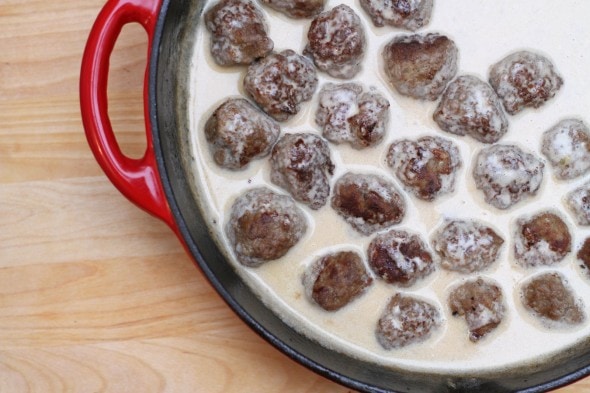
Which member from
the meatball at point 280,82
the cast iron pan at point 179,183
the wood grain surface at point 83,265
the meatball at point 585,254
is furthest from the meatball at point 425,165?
the wood grain surface at point 83,265

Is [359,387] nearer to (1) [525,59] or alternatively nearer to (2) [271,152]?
(2) [271,152]

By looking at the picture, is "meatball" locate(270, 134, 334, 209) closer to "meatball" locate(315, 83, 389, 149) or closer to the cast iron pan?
"meatball" locate(315, 83, 389, 149)

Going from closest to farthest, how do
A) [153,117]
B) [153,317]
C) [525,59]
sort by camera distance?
[153,117] → [525,59] → [153,317]

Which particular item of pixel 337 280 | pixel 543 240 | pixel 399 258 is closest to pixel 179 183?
pixel 337 280

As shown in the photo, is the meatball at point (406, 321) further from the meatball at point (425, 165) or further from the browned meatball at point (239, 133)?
the browned meatball at point (239, 133)

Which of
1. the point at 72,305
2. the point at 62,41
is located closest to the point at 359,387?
the point at 72,305
